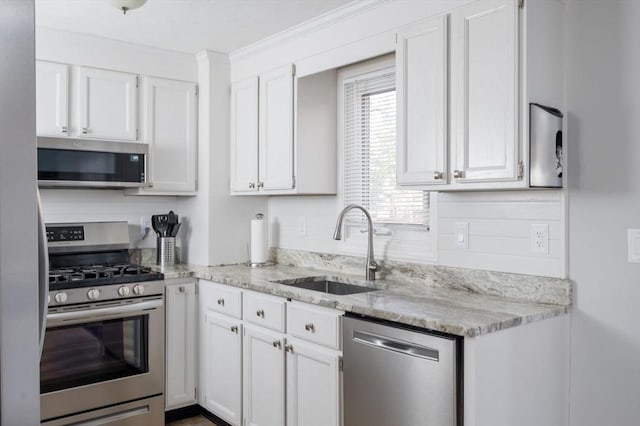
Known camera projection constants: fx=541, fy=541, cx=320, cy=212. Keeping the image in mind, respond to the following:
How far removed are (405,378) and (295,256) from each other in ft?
5.79

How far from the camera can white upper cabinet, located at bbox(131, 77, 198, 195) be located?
3.60 metres

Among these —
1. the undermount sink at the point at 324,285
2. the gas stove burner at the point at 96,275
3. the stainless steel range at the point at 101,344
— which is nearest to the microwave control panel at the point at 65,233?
the stainless steel range at the point at 101,344

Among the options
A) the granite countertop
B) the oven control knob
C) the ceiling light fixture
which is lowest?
the oven control knob

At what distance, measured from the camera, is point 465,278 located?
2.55 m

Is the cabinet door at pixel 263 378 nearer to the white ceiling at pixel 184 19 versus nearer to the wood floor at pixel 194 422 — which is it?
the wood floor at pixel 194 422

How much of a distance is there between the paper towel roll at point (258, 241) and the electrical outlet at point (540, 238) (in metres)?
1.87

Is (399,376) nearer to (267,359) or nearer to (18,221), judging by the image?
(267,359)

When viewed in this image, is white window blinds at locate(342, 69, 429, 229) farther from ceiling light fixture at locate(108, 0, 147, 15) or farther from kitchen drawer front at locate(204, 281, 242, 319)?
ceiling light fixture at locate(108, 0, 147, 15)

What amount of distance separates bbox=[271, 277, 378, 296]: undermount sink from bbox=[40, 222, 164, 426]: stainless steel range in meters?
0.83

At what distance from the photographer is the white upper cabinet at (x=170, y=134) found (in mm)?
3604

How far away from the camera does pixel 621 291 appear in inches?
81.7

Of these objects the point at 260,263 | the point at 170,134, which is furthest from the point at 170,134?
the point at 260,263

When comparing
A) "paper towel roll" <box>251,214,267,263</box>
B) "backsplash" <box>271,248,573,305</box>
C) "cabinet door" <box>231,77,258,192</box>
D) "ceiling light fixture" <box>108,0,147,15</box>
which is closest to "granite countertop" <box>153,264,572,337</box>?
"backsplash" <box>271,248,573,305</box>

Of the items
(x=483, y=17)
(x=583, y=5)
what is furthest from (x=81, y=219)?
(x=583, y=5)
